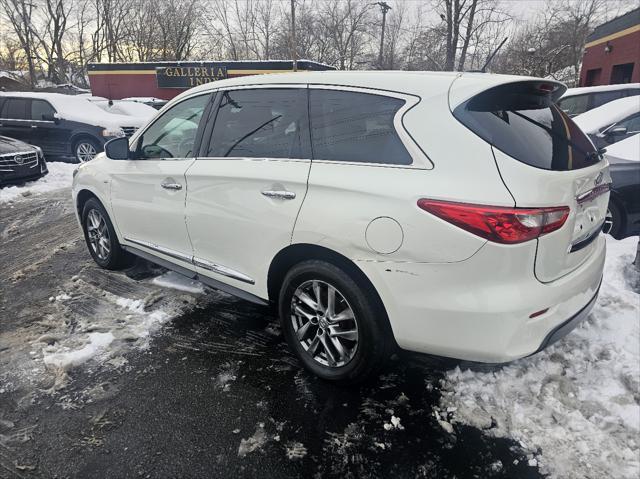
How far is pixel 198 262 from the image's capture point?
342 centimetres

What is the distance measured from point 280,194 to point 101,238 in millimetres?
2839

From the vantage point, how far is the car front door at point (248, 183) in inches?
107

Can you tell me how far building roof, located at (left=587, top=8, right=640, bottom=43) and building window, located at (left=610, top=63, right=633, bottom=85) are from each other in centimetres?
182

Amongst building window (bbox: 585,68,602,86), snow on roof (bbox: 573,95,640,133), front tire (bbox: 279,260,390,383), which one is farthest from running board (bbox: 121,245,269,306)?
building window (bbox: 585,68,602,86)

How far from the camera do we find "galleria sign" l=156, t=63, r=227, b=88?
27.7 metres

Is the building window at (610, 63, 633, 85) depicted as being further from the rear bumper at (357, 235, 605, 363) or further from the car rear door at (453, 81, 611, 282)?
the rear bumper at (357, 235, 605, 363)

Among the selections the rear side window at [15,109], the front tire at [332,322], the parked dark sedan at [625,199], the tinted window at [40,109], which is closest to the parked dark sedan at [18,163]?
the tinted window at [40,109]

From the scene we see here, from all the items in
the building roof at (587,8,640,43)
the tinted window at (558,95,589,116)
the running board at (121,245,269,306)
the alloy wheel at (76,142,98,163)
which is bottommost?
the running board at (121,245,269,306)

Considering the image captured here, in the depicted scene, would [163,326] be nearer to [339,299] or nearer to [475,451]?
[339,299]

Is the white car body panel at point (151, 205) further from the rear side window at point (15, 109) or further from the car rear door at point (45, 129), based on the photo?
the rear side window at point (15, 109)

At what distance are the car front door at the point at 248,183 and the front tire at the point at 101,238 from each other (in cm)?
153

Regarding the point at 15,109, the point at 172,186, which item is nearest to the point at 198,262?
the point at 172,186

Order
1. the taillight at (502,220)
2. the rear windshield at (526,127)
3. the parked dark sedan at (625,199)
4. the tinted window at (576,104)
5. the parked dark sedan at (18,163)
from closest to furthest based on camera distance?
the taillight at (502,220)
the rear windshield at (526,127)
the parked dark sedan at (625,199)
the parked dark sedan at (18,163)
the tinted window at (576,104)

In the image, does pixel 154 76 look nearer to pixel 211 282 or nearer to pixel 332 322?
pixel 211 282
